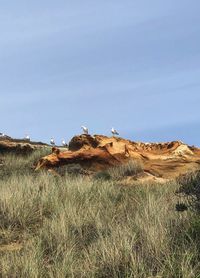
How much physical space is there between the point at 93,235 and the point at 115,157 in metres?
13.5

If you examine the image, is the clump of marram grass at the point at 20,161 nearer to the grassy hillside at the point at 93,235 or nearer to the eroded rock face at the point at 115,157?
the eroded rock face at the point at 115,157

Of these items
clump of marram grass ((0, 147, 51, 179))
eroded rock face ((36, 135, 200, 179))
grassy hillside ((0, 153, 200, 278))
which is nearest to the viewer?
grassy hillside ((0, 153, 200, 278))

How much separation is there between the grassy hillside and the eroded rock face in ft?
24.8

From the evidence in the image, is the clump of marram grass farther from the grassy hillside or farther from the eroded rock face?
the grassy hillside

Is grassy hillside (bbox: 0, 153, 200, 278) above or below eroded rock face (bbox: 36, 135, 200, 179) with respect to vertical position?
below

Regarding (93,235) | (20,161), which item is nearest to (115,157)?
(20,161)

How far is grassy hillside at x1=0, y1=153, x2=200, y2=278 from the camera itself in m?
8.43

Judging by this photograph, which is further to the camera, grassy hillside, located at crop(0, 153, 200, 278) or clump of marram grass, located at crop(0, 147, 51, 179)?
clump of marram grass, located at crop(0, 147, 51, 179)

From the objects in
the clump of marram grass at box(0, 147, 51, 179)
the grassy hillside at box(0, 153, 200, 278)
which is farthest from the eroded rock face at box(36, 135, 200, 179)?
the grassy hillside at box(0, 153, 200, 278)

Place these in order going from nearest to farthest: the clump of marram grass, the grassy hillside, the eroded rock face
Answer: the grassy hillside < the eroded rock face < the clump of marram grass

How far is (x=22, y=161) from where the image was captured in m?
27.6

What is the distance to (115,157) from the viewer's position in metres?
24.5

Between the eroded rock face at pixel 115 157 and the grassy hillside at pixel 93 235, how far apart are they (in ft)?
24.8

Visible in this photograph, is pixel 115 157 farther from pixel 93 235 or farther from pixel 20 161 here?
pixel 93 235
